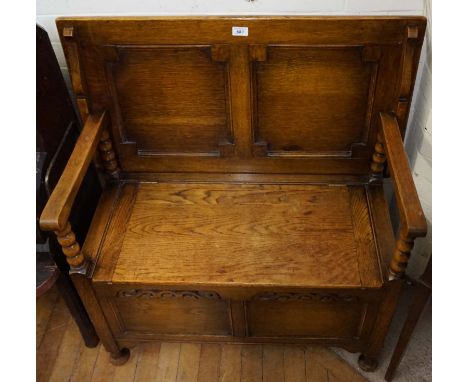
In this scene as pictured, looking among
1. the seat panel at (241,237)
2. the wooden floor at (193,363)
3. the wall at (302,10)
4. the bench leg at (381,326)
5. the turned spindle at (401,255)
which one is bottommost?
the wooden floor at (193,363)

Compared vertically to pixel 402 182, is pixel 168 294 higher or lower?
lower

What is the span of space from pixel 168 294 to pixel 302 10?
0.94 meters

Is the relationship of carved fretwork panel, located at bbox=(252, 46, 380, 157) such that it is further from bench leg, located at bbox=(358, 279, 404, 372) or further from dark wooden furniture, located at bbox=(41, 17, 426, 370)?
bench leg, located at bbox=(358, 279, 404, 372)

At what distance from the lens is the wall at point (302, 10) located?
1535 millimetres

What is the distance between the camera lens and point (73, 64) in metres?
1.52

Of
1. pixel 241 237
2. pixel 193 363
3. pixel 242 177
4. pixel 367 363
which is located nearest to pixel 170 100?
pixel 242 177

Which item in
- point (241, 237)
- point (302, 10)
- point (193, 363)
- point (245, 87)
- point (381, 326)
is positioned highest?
point (302, 10)

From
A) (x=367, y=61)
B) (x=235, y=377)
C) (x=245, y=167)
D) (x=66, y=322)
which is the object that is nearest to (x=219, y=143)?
(x=245, y=167)

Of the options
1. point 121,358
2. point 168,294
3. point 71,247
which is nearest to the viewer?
point 71,247

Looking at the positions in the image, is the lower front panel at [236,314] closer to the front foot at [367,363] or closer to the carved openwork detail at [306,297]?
the carved openwork detail at [306,297]

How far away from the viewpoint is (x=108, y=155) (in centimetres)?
171

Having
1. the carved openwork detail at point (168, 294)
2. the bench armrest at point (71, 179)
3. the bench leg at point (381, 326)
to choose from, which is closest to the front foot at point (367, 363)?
the bench leg at point (381, 326)

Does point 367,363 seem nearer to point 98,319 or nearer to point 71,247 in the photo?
point 98,319

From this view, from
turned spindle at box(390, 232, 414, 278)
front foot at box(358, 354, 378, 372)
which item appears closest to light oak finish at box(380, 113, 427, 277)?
turned spindle at box(390, 232, 414, 278)
